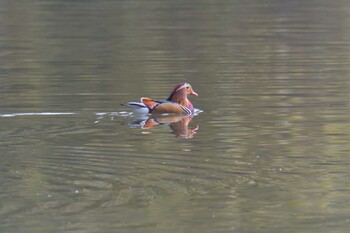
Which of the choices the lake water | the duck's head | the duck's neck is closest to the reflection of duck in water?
the lake water

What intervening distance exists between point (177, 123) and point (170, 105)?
821 millimetres

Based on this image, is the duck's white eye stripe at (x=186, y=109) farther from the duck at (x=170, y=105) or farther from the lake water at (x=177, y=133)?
→ the lake water at (x=177, y=133)

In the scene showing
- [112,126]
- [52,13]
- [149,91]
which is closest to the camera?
[112,126]

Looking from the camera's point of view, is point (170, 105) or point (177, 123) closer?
point (177, 123)

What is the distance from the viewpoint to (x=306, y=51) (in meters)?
20.8

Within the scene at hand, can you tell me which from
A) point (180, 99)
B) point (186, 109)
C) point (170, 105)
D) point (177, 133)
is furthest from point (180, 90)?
point (177, 133)

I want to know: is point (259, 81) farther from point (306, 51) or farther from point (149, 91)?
point (306, 51)

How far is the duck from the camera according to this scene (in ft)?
45.5

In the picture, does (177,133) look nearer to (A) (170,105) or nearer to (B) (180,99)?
(A) (170,105)

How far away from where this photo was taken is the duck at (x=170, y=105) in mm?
13883

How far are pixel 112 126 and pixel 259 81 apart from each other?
13.6 feet

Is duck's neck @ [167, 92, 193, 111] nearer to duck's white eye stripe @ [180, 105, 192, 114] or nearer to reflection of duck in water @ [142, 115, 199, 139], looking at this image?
duck's white eye stripe @ [180, 105, 192, 114]

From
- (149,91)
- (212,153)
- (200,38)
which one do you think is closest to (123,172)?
(212,153)

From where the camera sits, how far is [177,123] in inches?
535
